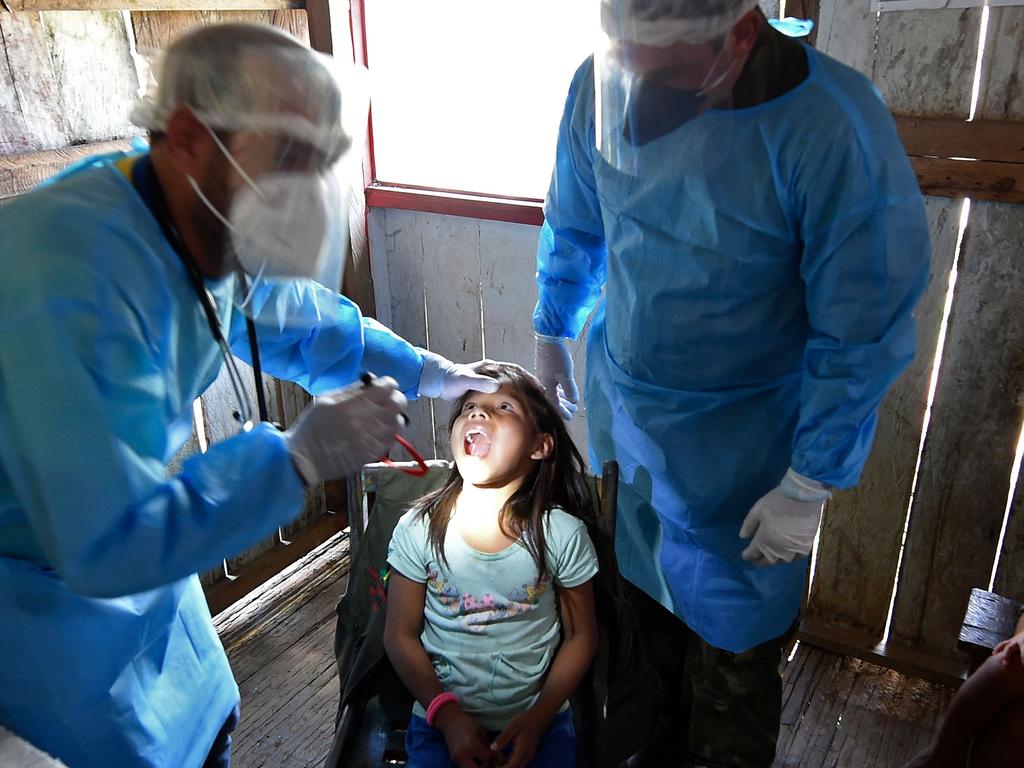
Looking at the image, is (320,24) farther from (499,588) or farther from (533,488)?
(499,588)

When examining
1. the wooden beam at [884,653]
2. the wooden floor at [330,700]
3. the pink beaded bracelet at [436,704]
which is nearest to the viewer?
the pink beaded bracelet at [436,704]

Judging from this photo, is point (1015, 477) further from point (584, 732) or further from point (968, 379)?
point (584, 732)

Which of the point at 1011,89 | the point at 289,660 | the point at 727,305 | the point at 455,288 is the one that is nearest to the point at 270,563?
the point at 289,660

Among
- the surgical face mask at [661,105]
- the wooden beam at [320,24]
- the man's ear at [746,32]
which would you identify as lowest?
the surgical face mask at [661,105]

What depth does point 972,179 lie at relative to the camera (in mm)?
1945

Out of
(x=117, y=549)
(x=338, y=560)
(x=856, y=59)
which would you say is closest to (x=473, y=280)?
(x=338, y=560)

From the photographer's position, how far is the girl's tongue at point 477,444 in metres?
1.76

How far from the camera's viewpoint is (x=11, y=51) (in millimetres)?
1915

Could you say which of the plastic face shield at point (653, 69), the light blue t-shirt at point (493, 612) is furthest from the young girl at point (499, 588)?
the plastic face shield at point (653, 69)

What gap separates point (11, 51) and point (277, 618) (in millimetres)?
1803

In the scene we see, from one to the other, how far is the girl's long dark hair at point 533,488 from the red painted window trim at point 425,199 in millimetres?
903

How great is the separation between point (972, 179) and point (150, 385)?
1813mm

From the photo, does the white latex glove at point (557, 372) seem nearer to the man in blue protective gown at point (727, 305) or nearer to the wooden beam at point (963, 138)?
the man in blue protective gown at point (727, 305)

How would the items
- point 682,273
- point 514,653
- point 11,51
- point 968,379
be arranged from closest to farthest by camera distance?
point 682,273
point 514,653
point 11,51
point 968,379
